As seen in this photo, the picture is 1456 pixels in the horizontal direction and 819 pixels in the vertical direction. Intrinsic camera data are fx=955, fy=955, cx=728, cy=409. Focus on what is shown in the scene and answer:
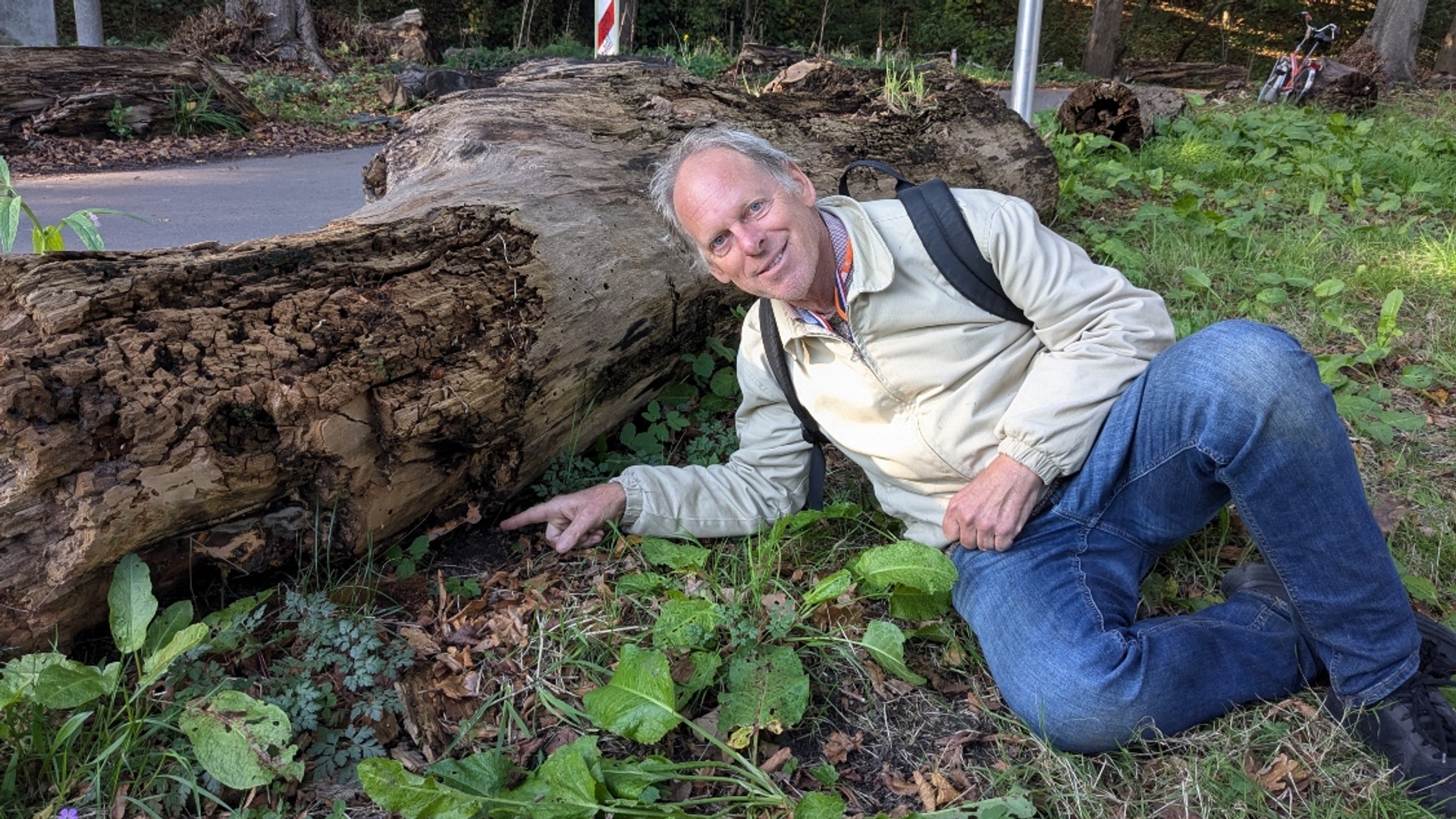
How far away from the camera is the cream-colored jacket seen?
218 cm

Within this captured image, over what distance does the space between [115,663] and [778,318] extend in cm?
165

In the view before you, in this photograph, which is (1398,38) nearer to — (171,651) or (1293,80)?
(1293,80)

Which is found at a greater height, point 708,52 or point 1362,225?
point 708,52

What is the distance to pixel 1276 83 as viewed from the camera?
10.0 m

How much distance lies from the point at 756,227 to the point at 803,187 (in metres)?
0.22

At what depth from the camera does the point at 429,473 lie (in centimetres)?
249

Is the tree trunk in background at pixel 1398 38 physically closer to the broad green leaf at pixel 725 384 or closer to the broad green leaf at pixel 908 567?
the broad green leaf at pixel 725 384

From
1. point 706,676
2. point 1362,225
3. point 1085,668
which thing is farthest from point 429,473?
point 1362,225

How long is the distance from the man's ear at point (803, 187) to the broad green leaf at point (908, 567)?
0.88 metres

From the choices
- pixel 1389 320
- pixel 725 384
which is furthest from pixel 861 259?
pixel 1389 320

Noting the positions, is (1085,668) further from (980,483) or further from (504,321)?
(504,321)

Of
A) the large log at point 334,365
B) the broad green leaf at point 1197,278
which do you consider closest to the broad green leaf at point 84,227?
the large log at point 334,365

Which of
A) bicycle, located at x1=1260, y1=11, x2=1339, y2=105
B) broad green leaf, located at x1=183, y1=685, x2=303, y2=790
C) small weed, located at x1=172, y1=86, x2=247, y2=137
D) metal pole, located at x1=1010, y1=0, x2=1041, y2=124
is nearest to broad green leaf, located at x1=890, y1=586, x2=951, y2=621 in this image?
broad green leaf, located at x1=183, y1=685, x2=303, y2=790

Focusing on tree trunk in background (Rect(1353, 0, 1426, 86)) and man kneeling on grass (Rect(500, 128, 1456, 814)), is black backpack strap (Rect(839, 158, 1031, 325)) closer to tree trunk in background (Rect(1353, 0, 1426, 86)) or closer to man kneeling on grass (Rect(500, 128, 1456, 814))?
man kneeling on grass (Rect(500, 128, 1456, 814))
